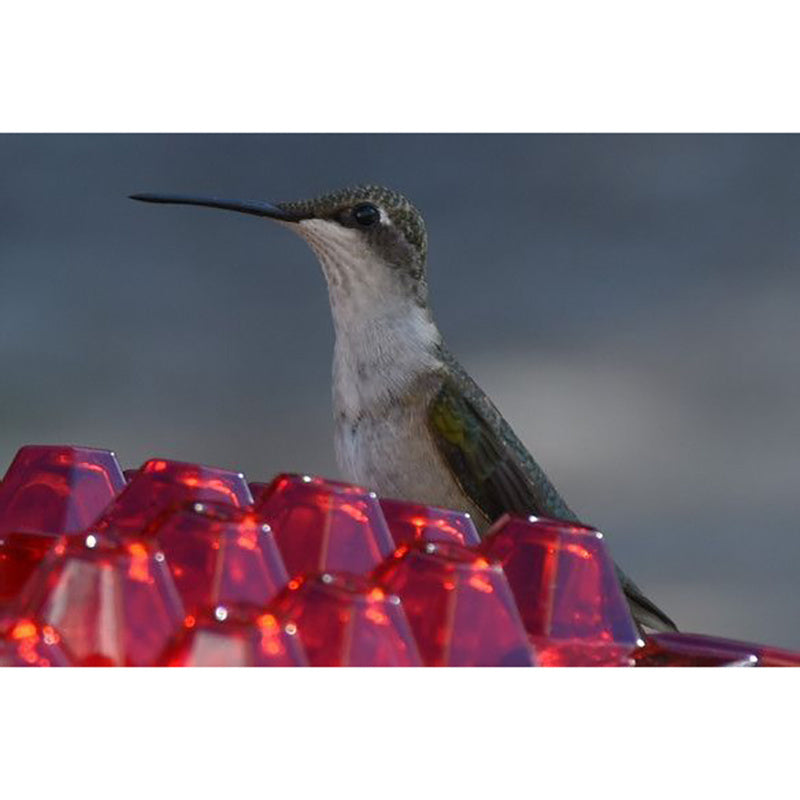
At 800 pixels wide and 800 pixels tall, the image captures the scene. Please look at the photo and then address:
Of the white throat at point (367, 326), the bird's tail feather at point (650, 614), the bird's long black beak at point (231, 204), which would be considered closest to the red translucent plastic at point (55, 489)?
the bird's tail feather at point (650, 614)

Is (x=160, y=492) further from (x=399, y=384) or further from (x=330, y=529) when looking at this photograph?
(x=399, y=384)

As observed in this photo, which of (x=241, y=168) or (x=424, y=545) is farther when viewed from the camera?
(x=241, y=168)

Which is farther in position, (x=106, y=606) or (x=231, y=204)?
(x=231, y=204)

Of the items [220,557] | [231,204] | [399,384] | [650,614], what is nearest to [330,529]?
[220,557]

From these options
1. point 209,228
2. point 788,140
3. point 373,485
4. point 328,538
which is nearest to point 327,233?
point 209,228

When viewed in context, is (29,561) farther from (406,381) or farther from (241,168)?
(406,381)

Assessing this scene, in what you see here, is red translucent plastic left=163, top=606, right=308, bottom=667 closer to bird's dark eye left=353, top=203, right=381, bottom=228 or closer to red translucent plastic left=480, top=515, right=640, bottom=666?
red translucent plastic left=480, top=515, right=640, bottom=666

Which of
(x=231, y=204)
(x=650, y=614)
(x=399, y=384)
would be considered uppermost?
(x=231, y=204)
